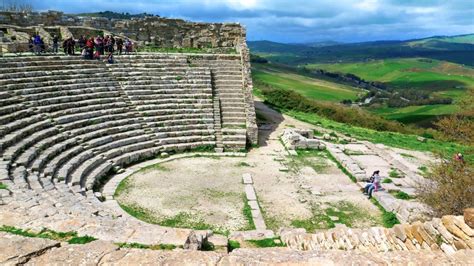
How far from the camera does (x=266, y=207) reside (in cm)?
1160

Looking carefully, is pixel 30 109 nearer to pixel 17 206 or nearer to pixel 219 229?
pixel 17 206

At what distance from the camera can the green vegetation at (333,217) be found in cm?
1056

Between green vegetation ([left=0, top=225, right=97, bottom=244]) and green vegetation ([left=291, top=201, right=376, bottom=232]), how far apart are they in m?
5.67

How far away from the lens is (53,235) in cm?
682

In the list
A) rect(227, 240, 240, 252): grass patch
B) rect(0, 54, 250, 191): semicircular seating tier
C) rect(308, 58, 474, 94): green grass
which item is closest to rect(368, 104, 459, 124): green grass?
rect(0, 54, 250, 191): semicircular seating tier

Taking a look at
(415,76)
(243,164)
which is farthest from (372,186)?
(415,76)

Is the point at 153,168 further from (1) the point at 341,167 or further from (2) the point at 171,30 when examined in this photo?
(2) the point at 171,30

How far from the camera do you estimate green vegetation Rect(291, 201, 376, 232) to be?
1056cm

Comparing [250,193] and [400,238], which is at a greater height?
[400,238]

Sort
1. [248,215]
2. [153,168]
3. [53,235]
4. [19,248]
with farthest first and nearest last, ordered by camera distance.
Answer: [153,168]
[248,215]
[53,235]
[19,248]

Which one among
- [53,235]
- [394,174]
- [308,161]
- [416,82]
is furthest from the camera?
[416,82]

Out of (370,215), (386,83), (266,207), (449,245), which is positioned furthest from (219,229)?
(386,83)

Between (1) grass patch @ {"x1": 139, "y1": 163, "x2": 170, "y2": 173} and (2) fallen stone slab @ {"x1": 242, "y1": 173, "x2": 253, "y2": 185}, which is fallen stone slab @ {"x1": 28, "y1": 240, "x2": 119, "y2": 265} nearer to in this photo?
(2) fallen stone slab @ {"x1": 242, "y1": 173, "x2": 253, "y2": 185}

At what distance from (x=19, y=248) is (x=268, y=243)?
189 inches
